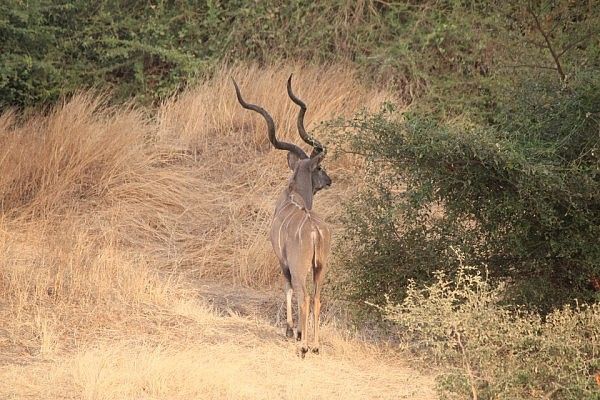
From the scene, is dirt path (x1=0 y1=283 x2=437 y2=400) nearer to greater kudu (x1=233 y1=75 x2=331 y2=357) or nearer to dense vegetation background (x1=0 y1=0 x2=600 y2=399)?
greater kudu (x1=233 y1=75 x2=331 y2=357)

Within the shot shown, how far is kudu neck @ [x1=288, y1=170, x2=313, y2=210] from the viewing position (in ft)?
31.9

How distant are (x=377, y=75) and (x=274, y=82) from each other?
1.41m

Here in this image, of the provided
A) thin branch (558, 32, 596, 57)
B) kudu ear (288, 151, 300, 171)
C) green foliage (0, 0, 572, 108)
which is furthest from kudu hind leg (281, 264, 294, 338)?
green foliage (0, 0, 572, 108)

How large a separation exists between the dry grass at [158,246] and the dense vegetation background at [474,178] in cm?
47

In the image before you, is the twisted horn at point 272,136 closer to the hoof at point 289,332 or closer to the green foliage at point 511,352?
the hoof at point 289,332

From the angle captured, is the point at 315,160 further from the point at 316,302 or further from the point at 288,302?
the point at 316,302

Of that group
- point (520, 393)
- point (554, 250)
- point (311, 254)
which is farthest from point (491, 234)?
point (520, 393)

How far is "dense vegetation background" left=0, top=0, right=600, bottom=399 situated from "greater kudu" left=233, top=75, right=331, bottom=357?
41cm

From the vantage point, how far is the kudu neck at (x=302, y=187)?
9.73m

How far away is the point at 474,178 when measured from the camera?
8430mm

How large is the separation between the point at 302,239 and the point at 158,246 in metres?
3.61

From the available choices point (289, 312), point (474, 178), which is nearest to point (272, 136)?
point (289, 312)

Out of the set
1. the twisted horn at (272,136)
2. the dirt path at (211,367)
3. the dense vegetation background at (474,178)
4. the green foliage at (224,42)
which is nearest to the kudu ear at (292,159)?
the twisted horn at (272,136)

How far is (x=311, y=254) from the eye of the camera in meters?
8.78
